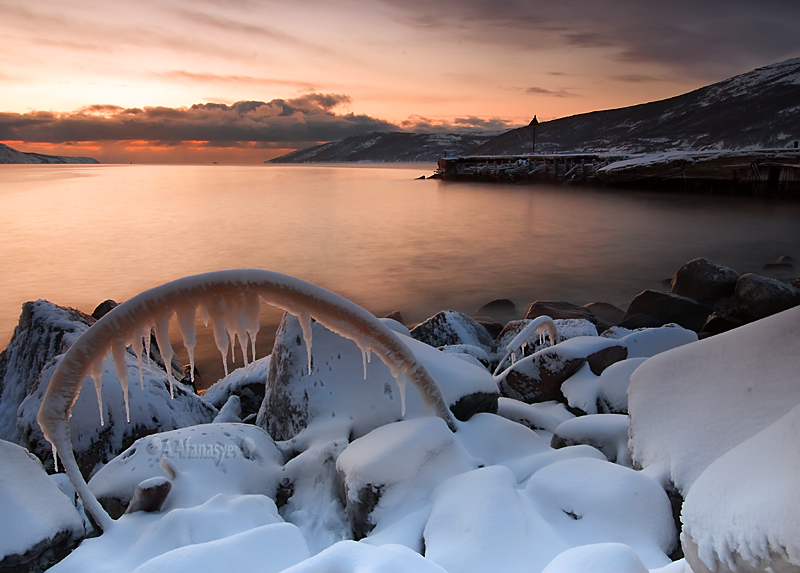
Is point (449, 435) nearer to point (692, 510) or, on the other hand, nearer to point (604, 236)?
point (692, 510)

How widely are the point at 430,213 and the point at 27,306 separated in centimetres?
3028

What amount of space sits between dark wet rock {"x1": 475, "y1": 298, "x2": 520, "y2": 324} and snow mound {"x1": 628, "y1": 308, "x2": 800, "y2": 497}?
9.37 m

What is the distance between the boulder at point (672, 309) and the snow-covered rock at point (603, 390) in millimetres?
5197

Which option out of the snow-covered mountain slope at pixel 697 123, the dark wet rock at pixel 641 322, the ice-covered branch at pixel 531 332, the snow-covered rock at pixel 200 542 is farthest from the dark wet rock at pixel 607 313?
the snow-covered mountain slope at pixel 697 123

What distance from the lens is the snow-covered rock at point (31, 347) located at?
5.39 m

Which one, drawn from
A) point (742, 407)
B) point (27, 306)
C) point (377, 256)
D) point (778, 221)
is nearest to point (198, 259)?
point (377, 256)

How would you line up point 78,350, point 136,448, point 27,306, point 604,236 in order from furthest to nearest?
point 604,236 → point 27,306 → point 136,448 → point 78,350

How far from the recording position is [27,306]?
613 cm

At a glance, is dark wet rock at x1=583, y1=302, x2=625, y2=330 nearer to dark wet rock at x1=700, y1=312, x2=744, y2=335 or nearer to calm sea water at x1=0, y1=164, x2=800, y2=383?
calm sea water at x1=0, y1=164, x2=800, y2=383

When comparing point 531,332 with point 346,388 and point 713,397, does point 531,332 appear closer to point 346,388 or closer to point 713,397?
point 346,388

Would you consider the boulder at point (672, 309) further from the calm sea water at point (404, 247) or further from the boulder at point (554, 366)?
the boulder at point (554, 366)

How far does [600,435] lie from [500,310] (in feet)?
30.8

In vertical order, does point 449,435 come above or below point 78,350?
below

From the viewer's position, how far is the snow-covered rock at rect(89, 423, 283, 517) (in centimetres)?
319
